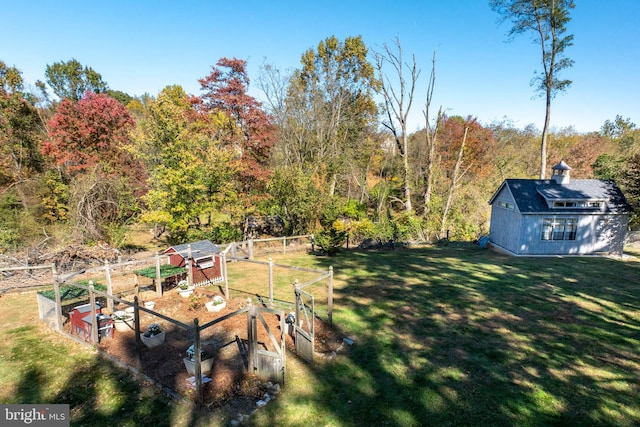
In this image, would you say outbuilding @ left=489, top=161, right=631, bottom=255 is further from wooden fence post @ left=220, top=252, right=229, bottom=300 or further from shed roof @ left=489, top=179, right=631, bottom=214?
wooden fence post @ left=220, top=252, right=229, bottom=300

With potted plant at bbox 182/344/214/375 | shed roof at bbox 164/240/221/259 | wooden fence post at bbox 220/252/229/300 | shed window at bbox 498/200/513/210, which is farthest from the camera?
shed window at bbox 498/200/513/210

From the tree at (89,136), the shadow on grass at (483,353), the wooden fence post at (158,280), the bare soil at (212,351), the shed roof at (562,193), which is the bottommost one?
the shadow on grass at (483,353)

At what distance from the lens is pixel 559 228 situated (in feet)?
61.4

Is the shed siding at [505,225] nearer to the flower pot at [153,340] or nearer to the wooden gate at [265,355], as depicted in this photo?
the wooden gate at [265,355]

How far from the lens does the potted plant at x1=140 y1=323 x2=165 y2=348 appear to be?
7781mm

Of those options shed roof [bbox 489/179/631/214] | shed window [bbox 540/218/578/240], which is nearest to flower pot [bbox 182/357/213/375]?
shed roof [bbox 489/179/631/214]

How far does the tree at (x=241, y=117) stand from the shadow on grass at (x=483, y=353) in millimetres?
10185

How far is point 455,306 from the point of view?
35.6ft

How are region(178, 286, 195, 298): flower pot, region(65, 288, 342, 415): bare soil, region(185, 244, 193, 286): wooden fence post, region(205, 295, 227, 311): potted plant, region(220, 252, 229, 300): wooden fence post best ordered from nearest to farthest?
region(65, 288, 342, 415): bare soil → region(205, 295, 227, 311): potted plant → region(178, 286, 195, 298): flower pot → region(220, 252, 229, 300): wooden fence post → region(185, 244, 193, 286): wooden fence post

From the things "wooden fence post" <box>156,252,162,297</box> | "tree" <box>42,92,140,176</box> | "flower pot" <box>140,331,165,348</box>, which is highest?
"tree" <box>42,92,140,176</box>

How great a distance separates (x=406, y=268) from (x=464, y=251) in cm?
739

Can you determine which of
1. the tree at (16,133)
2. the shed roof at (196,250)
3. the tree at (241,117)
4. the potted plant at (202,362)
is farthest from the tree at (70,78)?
the potted plant at (202,362)

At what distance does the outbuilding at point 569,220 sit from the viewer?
18406 millimetres

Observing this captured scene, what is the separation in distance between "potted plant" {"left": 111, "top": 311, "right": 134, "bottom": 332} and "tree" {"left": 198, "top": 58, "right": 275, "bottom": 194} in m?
12.3
